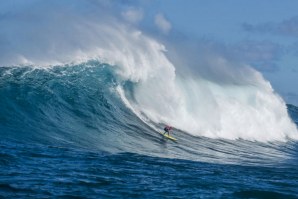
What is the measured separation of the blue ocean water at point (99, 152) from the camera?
10555mm

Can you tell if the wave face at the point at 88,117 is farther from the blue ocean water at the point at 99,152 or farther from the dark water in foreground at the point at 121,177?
the dark water in foreground at the point at 121,177

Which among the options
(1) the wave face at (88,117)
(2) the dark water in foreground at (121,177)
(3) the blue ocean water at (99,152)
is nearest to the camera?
(2) the dark water in foreground at (121,177)

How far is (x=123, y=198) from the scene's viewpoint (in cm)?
974

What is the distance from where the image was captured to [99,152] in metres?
14.7

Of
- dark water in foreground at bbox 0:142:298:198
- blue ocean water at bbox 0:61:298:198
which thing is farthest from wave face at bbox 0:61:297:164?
dark water in foreground at bbox 0:142:298:198

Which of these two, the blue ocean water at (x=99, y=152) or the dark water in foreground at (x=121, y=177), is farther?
the blue ocean water at (x=99, y=152)

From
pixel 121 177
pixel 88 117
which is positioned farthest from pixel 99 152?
pixel 88 117

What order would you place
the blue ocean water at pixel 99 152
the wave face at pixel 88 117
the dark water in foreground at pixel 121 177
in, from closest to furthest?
1. the dark water in foreground at pixel 121 177
2. the blue ocean water at pixel 99 152
3. the wave face at pixel 88 117

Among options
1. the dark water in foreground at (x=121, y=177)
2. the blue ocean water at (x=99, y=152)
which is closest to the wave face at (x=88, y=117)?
the blue ocean water at (x=99, y=152)

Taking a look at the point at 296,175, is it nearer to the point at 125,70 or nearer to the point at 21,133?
the point at 21,133

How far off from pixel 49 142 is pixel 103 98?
8731mm

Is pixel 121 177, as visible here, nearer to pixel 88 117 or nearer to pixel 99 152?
pixel 99 152

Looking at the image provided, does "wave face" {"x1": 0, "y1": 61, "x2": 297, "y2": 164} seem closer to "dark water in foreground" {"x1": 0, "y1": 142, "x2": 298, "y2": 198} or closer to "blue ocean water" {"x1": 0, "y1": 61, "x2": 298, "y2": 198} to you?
"blue ocean water" {"x1": 0, "y1": 61, "x2": 298, "y2": 198}

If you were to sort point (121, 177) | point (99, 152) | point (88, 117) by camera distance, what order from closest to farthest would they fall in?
point (121, 177), point (99, 152), point (88, 117)
